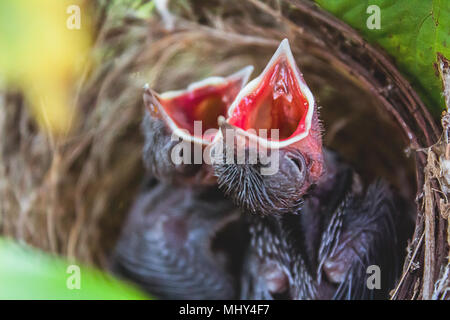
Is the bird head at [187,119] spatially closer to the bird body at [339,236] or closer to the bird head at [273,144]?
the bird head at [273,144]

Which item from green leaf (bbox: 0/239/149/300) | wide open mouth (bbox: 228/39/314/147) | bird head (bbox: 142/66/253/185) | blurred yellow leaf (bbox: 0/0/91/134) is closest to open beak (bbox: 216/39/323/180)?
wide open mouth (bbox: 228/39/314/147)

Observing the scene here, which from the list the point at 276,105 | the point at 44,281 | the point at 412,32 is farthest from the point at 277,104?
the point at 44,281

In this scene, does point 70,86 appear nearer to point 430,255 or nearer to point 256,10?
point 256,10

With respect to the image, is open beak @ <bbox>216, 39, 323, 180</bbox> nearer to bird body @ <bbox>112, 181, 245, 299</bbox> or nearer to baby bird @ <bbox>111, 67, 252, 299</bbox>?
baby bird @ <bbox>111, 67, 252, 299</bbox>

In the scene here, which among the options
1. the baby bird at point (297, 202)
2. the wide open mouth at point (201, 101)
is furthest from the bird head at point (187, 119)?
the baby bird at point (297, 202)

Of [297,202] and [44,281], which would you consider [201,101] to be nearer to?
[297,202]

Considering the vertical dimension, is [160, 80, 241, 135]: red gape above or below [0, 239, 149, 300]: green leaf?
above
